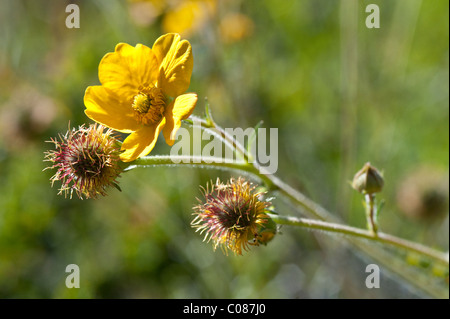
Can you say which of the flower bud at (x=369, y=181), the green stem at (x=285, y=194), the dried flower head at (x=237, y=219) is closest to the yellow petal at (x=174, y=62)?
the green stem at (x=285, y=194)

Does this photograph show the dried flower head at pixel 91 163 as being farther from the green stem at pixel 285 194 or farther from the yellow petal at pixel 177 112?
the yellow petal at pixel 177 112

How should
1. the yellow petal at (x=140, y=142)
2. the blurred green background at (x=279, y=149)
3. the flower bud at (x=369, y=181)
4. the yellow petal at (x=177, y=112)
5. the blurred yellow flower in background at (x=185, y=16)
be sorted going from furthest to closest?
1. the blurred yellow flower in background at (x=185, y=16)
2. the blurred green background at (x=279, y=149)
3. the flower bud at (x=369, y=181)
4. the yellow petal at (x=140, y=142)
5. the yellow petal at (x=177, y=112)

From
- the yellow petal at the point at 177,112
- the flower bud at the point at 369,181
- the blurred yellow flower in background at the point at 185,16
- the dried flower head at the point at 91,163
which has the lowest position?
the flower bud at the point at 369,181

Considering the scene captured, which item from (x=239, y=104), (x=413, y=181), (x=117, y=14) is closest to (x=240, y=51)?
(x=239, y=104)

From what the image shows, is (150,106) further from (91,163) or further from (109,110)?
(91,163)
